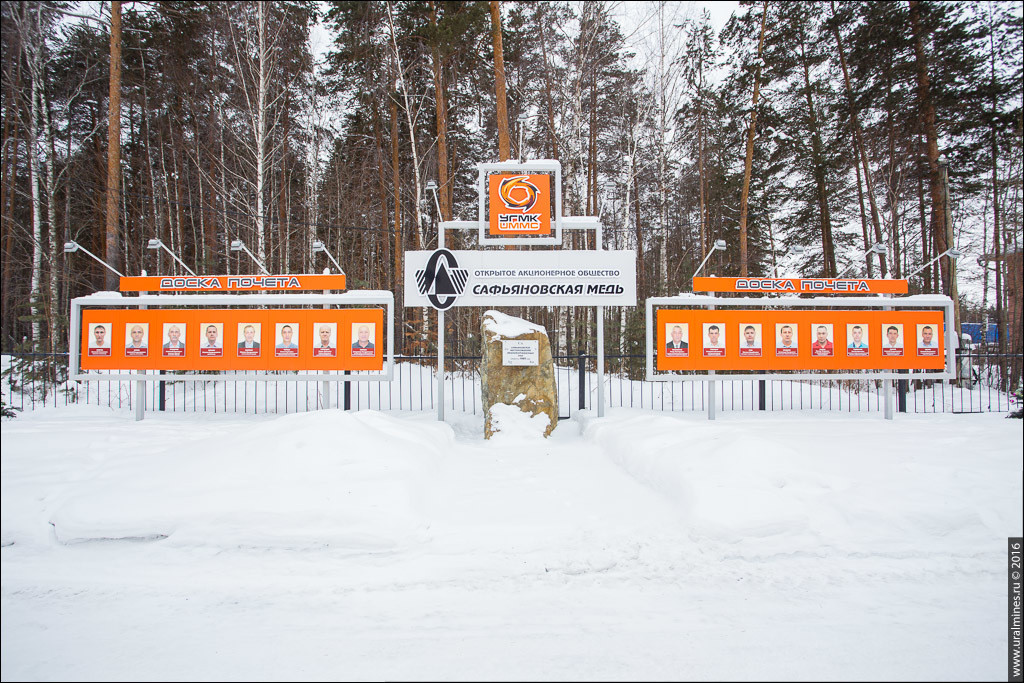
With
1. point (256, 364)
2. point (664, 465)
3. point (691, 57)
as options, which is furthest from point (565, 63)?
point (664, 465)

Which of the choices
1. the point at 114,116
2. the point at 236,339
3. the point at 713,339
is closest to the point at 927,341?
the point at 713,339

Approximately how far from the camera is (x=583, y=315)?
57.5 feet

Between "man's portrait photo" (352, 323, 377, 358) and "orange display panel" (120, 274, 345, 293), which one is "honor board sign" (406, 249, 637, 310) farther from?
"orange display panel" (120, 274, 345, 293)

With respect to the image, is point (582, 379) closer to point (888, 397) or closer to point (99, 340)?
point (888, 397)

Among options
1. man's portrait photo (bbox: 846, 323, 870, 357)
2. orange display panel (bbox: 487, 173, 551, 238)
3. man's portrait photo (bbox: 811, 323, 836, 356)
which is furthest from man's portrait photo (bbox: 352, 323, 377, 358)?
man's portrait photo (bbox: 846, 323, 870, 357)

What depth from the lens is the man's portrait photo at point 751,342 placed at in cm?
916

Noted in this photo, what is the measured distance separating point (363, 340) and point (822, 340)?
882 cm

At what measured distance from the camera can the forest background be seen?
13.6m

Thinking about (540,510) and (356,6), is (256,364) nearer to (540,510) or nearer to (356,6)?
(540,510)

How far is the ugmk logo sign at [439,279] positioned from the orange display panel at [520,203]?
1.04 meters

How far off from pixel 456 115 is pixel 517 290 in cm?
1383

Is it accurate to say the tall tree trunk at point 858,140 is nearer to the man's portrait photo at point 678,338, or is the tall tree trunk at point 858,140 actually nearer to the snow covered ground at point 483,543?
the man's portrait photo at point 678,338

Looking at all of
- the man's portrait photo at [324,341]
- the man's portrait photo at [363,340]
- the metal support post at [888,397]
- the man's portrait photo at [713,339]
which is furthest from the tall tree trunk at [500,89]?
the metal support post at [888,397]

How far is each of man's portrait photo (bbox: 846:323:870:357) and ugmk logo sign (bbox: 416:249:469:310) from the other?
759 cm
